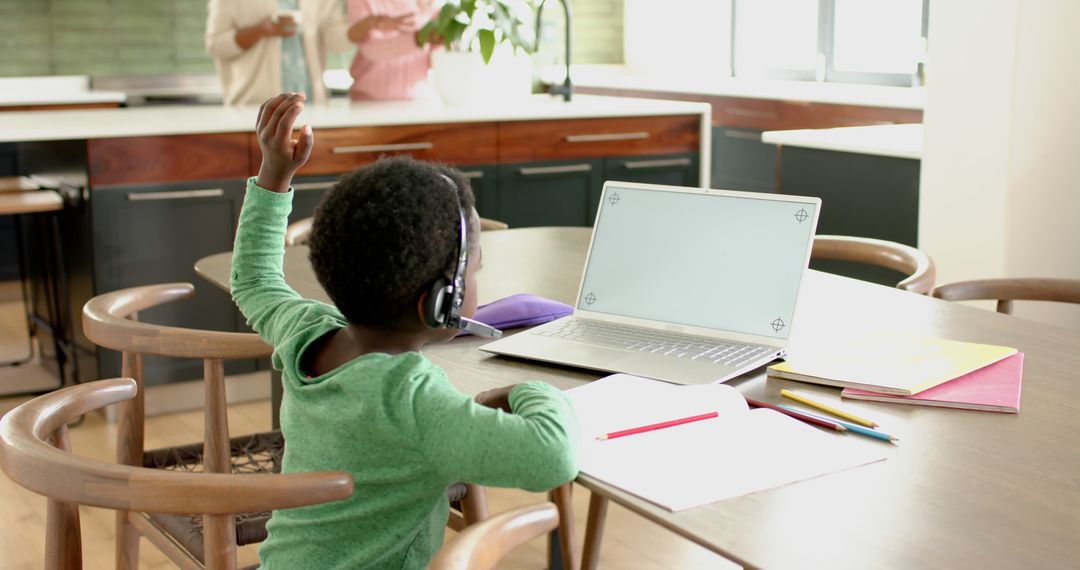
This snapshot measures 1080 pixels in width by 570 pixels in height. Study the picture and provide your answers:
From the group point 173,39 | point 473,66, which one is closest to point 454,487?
point 473,66

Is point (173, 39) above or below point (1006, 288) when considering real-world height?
above

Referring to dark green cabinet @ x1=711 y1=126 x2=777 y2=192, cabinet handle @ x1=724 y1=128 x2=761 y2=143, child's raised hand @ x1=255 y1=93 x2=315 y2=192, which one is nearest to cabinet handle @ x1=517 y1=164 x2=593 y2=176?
dark green cabinet @ x1=711 y1=126 x2=777 y2=192

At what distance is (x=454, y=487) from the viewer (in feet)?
6.10

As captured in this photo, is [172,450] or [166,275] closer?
[172,450]

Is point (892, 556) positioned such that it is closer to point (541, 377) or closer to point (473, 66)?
point (541, 377)

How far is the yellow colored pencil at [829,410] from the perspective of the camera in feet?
4.22

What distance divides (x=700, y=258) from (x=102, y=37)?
18.9 ft

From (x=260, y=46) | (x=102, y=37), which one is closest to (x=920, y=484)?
(x=260, y=46)

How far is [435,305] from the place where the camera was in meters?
1.13

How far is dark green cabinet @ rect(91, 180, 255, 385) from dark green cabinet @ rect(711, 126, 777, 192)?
3.24 meters

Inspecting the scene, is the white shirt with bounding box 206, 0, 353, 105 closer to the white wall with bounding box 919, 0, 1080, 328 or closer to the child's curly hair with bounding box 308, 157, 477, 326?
the white wall with bounding box 919, 0, 1080, 328

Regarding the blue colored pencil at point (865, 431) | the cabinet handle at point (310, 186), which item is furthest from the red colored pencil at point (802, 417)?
the cabinet handle at point (310, 186)

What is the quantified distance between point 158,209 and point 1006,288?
2.40 metres

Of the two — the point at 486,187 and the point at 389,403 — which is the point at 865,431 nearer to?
the point at 389,403
